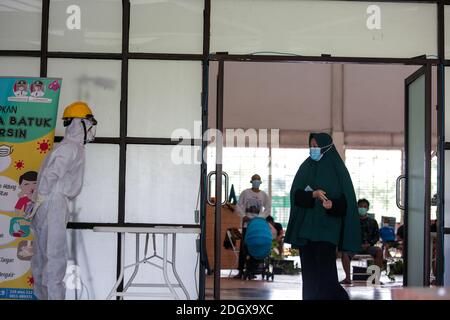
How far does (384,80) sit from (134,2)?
7.72 meters

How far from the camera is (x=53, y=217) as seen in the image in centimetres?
495

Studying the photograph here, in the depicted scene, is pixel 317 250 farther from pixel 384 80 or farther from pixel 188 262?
pixel 384 80

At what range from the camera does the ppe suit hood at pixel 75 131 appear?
5.21 meters

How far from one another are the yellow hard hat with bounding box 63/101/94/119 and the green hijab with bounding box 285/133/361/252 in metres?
1.85

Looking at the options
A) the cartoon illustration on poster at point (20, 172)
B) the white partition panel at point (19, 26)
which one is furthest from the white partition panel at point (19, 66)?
the cartoon illustration on poster at point (20, 172)

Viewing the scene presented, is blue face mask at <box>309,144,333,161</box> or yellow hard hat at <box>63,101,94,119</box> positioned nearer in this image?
yellow hard hat at <box>63,101,94,119</box>

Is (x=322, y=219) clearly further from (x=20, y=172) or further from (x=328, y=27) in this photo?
(x=20, y=172)

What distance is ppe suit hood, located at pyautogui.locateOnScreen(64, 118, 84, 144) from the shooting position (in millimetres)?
5215

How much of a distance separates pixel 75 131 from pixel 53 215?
690 mm

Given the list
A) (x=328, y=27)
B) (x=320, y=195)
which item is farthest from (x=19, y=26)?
(x=320, y=195)

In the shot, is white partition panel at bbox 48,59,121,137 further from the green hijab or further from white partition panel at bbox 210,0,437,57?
the green hijab

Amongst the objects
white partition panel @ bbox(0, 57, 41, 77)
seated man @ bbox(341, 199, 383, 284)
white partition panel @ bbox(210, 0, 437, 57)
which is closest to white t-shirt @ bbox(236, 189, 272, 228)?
seated man @ bbox(341, 199, 383, 284)
